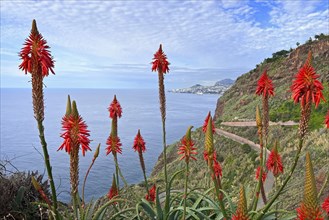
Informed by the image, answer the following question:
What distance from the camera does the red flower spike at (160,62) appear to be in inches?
206

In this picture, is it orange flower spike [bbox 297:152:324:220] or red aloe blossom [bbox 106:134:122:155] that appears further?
red aloe blossom [bbox 106:134:122:155]

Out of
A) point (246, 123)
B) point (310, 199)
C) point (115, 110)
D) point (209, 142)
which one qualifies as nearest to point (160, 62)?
point (115, 110)

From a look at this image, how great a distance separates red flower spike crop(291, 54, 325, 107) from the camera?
10.7 feet

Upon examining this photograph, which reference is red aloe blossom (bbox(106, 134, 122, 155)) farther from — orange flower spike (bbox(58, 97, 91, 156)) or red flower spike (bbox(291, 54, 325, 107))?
red flower spike (bbox(291, 54, 325, 107))

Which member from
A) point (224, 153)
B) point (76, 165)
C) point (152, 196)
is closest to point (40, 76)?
point (76, 165)

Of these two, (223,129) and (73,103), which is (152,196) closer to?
(73,103)

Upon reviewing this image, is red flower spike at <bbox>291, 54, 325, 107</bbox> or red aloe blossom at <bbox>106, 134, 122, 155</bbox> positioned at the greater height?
red flower spike at <bbox>291, 54, 325, 107</bbox>

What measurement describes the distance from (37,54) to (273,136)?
35.8 m

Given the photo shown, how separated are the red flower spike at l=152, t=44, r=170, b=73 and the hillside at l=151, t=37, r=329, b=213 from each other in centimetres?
191

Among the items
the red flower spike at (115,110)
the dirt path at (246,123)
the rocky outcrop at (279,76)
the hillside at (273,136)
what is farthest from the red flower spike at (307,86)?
the rocky outcrop at (279,76)

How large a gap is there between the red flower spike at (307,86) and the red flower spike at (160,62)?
2.34 metres

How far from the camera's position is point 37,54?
2672mm

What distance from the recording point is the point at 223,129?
1815 inches

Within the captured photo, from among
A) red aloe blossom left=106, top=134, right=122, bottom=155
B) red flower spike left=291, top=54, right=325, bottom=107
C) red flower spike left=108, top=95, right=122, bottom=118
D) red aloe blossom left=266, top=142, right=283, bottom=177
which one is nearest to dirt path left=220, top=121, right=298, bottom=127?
red aloe blossom left=266, top=142, right=283, bottom=177
